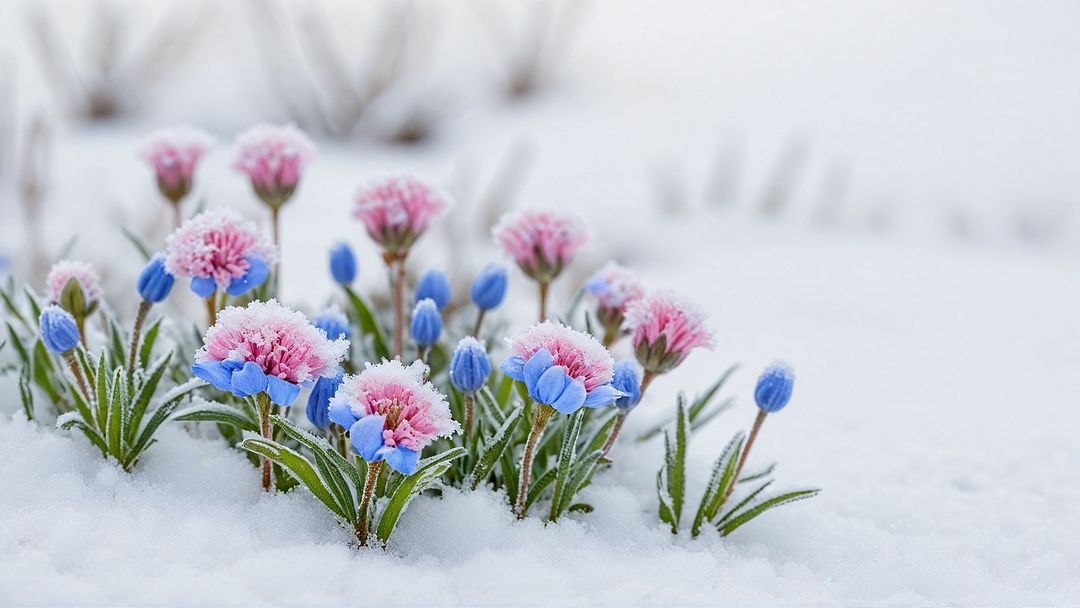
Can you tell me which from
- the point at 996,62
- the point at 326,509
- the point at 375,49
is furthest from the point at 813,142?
the point at 326,509

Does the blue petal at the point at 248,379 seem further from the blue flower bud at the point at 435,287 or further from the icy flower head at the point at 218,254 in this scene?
the blue flower bud at the point at 435,287

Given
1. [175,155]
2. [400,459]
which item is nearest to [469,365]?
[400,459]

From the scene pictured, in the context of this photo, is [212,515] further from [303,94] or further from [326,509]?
[303,94]

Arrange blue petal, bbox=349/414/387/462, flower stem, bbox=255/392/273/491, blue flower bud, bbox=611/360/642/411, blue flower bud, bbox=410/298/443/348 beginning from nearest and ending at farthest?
blue petal, bbox=349/414/387/462 → flower stem, bbox=255/392/273/491 → blue flower bud, bbox=611/360/642/411 → blue flower bud, bbox=410/298/443/348

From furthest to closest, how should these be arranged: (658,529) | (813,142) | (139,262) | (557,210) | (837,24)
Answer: (837,24) < (813,142) < (139,262) < (557,210) < (658,529)

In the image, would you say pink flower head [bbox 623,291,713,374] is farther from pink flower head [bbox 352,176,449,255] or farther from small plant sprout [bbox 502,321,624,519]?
pink flower head [bbox 352,176,449,255]

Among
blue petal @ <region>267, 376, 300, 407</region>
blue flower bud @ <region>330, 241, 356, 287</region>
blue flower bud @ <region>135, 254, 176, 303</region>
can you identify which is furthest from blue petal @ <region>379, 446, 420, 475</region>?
blue flower bud @ <region>330, 241, 356, 287</region>
